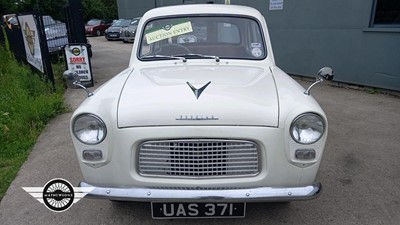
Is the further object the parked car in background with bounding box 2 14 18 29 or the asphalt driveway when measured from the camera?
the parked car in background with bounding box 2 14 18 29

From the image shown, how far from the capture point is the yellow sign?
3.63 meters

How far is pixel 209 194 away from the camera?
2.30 meters

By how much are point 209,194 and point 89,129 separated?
3.12 ft

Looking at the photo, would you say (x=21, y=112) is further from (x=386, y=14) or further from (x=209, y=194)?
(x=386, y=14)

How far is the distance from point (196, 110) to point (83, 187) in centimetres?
99

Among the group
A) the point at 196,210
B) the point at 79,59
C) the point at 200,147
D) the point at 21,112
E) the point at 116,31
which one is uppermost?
the point at 200,147

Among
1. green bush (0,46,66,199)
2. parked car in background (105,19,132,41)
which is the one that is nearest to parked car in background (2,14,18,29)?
green bush (0,46,66,199)

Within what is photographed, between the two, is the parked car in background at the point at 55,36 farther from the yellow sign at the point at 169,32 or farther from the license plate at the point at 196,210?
the license plate at the point at 196,210

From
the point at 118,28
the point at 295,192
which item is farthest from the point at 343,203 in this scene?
the point at 118,28

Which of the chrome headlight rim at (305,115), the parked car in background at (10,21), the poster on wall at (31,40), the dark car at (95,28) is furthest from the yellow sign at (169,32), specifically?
the dark car at (95,28)

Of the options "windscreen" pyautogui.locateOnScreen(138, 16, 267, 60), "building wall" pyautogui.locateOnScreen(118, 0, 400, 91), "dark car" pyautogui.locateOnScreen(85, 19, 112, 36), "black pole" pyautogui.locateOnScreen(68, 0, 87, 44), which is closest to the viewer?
"windscreen" pyautogui.locateOnScreen(138, 16, 267, 60)

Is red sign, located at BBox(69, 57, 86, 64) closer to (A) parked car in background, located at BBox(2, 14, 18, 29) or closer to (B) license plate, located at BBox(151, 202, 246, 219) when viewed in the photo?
(A) parked car in background, located at BBox(2, 14, 18, 29)

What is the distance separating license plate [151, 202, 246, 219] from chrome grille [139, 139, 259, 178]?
20 cm

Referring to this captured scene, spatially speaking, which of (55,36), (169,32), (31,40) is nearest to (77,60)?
(31,40)
